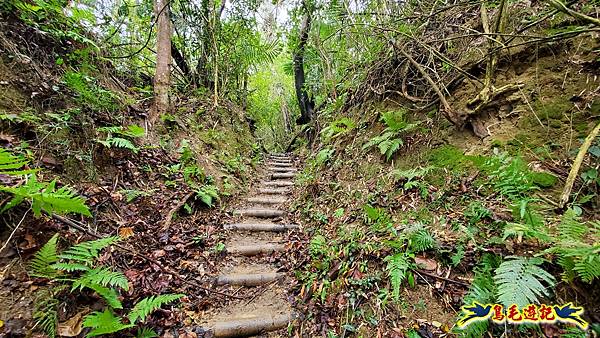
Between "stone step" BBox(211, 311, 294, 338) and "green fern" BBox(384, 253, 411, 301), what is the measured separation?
4.02 feet

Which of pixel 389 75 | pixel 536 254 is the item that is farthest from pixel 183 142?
pixel 536 254

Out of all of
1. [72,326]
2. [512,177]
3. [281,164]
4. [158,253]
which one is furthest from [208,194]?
[281,164]

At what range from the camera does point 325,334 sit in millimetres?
2434

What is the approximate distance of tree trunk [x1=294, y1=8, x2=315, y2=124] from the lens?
33.4ft

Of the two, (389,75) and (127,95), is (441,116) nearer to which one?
(389,75)

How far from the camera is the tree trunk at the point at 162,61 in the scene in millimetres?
5770

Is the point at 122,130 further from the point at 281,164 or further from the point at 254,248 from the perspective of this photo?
the point at 281,164

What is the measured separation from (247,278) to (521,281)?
281 centimetres

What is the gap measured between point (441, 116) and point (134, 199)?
15.3ft

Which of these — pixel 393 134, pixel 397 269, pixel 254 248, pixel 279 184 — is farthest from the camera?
pixel 279 184

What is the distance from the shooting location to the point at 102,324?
197 centimetres

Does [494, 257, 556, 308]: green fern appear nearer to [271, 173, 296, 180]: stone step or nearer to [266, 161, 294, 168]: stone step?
[271, 173, 296, 180]: stone step

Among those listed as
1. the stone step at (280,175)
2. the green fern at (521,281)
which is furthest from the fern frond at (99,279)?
the stone step at (280,175)

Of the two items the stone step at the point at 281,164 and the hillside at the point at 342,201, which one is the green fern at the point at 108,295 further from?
the stone step at the point at 281,164
